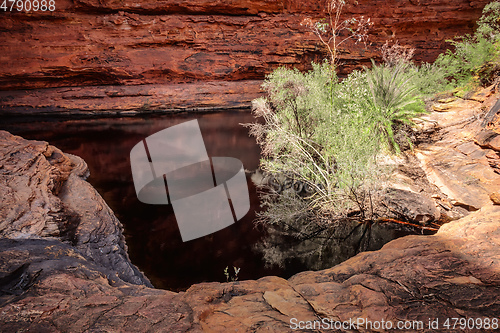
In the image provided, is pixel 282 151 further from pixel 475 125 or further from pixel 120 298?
pixel 120 298

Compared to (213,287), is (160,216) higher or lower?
lower

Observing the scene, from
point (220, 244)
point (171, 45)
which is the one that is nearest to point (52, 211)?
point (220, 244)

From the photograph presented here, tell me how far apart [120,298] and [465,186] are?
4.78 m

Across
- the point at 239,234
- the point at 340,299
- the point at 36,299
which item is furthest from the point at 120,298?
the point at 239,234

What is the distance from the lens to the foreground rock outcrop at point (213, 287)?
171 cm

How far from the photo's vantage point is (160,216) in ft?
14.7

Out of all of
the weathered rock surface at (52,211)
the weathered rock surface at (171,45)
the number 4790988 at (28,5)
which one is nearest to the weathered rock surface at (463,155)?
the weathered rock surface at (52,211)

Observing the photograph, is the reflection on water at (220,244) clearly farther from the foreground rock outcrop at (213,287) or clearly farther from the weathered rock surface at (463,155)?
the weathered rock surface at (463,155)

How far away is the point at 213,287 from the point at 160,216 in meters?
2.51

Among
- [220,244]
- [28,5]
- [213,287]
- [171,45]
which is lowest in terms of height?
[220,244]

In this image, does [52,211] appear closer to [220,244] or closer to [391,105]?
[220,244]

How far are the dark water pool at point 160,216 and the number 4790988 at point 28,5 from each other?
14.5ft

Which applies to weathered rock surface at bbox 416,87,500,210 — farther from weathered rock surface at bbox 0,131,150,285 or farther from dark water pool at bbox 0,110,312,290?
weathered rock surface at bbox 0,131,150,285

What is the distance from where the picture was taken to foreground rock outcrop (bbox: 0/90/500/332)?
1.71 meters
